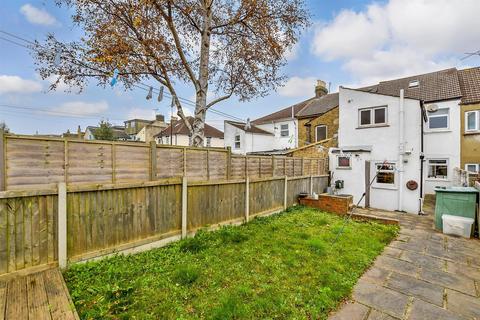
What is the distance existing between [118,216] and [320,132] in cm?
1562

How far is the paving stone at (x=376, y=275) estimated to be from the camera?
12.4 ft

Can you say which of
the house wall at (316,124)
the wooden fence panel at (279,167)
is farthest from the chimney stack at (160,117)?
the wooden fence panel at (279,167)

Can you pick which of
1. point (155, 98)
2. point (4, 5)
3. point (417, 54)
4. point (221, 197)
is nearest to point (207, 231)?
point (221, 197)

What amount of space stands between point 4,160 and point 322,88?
23478 millimetres

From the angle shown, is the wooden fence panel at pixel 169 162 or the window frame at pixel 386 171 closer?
the wooden fence panel at pixel 169 162

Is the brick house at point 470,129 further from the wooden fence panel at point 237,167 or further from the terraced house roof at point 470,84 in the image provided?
the wooden fence panel at point 237,167

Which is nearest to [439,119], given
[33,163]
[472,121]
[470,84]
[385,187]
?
[472,121]

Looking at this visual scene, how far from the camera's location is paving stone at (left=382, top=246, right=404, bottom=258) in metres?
4.97

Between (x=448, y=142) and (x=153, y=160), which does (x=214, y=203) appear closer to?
(x=153, y=160)

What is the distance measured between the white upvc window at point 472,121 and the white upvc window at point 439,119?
0.81 m

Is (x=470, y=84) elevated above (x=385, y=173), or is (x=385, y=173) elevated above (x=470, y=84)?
(x=470, y=84)

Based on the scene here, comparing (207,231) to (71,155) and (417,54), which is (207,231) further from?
(417,54)

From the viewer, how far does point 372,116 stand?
411 inches

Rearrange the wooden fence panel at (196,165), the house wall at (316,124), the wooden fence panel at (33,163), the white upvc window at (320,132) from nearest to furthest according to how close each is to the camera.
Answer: the wooden fence panel at (33,163) → the wooden fence panel at (196,165) → the house wall at (316,124) → the white upvc window at (320,132)
